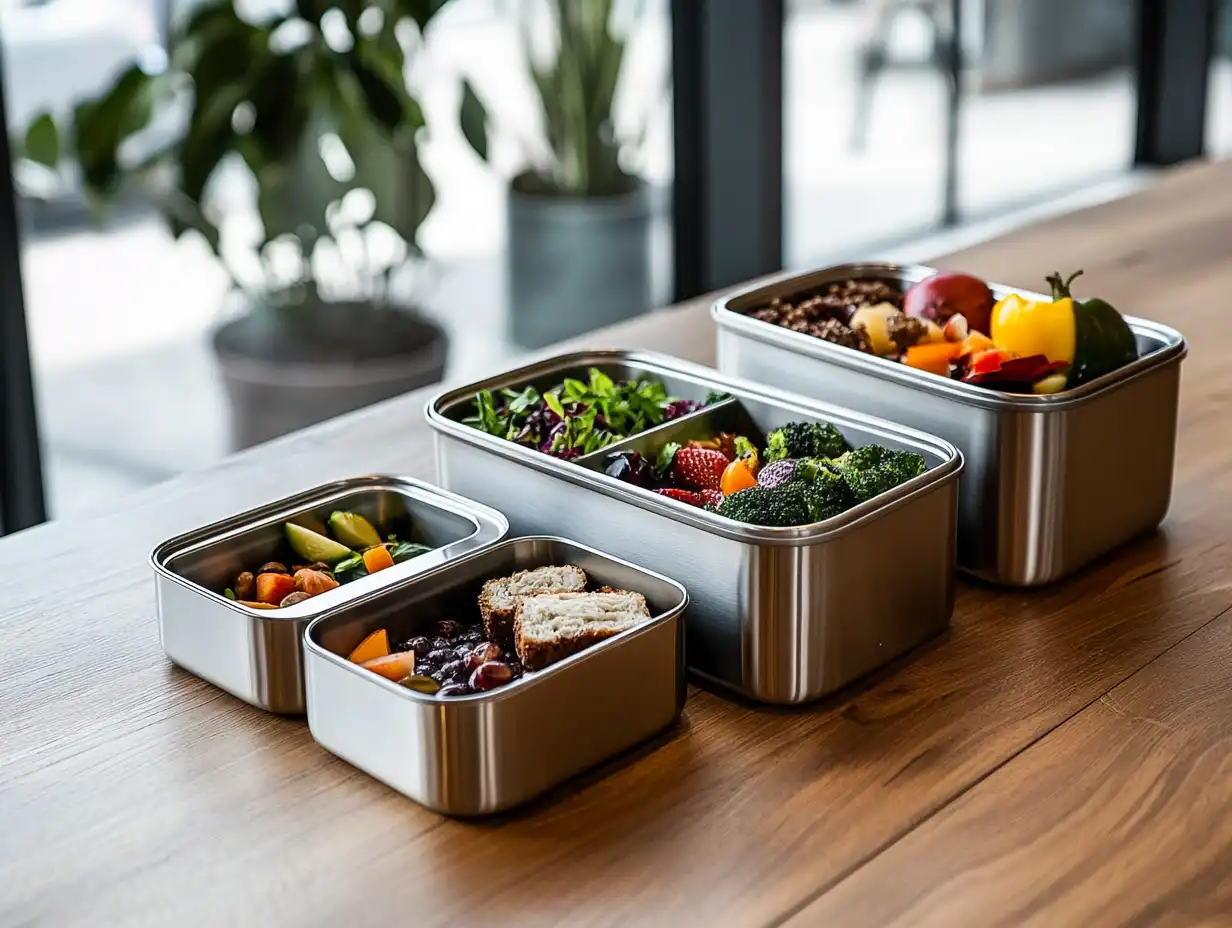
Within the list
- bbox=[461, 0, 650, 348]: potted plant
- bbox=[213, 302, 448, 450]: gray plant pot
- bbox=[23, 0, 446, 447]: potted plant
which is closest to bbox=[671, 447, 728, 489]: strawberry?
bbox=[23, 0, 446, 447]: potted plant

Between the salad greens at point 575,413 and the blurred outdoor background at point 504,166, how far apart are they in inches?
16.0

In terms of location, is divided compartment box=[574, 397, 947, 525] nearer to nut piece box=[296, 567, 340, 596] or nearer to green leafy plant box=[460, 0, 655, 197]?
nut piece box=[296, 567, 340, 596]

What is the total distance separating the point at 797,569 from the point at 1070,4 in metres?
4.16

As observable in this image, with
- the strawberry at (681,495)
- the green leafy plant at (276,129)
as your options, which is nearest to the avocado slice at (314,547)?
the strawberry at (681,495)

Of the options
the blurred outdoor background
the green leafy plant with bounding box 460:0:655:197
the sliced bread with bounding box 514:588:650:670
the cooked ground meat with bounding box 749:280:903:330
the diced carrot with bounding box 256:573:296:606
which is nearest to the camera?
the sliced bread with bounding box 514:588:650:670

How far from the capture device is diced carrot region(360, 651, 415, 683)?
1098 millimetres

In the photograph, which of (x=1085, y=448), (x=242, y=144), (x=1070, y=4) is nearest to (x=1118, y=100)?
(x=1070, y=4)

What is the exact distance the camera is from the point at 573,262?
3.74 metres

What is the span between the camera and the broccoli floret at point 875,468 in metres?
1.22

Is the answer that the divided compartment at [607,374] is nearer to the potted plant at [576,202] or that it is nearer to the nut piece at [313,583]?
the nut piece at [313,583]

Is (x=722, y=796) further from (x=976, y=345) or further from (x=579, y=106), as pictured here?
(x=579, y=106)

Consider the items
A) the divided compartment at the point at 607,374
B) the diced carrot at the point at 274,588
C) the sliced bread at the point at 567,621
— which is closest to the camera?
the sliced bread at the point at 567,621

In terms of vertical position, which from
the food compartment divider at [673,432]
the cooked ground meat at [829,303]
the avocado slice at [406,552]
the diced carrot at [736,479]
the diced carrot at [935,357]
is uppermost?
the cooked ground meat at [829,303]

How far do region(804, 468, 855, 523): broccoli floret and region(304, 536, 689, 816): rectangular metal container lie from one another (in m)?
0.11
